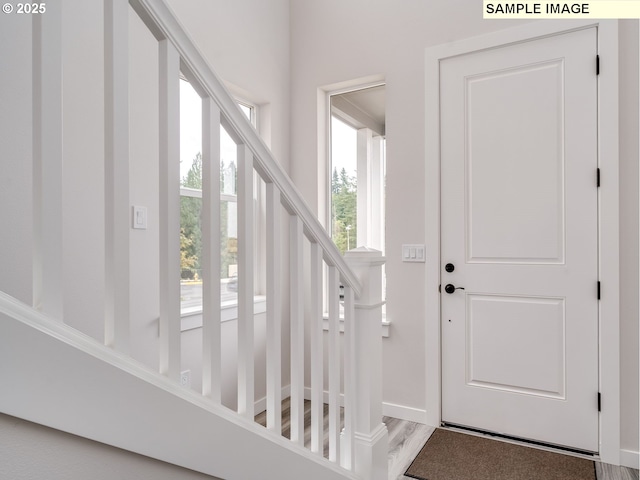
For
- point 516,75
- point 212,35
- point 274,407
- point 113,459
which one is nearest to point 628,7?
point 516,75

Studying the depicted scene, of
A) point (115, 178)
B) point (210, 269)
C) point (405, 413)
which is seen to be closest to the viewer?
point (115, 178)

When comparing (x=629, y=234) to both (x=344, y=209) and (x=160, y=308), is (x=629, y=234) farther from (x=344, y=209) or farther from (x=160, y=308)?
(x=160, y=308)

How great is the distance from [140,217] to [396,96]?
1788 mm

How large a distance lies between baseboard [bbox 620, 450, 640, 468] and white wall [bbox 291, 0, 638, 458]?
1050 mm

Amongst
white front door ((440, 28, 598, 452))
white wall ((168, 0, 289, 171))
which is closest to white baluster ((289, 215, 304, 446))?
white wall ((168, 0, 289, 171))

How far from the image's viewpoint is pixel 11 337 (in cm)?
59

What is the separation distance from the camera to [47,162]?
662 millimetres

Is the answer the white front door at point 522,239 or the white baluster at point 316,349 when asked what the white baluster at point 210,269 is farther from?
the white front door at point 522,239

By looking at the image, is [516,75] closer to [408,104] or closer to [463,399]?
[408,104]

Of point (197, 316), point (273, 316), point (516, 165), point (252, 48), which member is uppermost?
point (252, 48)

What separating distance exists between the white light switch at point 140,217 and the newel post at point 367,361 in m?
1.02

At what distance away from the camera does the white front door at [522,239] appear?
2.32 meters

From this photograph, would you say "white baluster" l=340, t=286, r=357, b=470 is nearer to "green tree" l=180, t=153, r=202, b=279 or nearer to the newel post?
the newel post

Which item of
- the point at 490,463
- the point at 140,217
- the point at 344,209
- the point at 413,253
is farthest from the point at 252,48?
the point at 490,463
